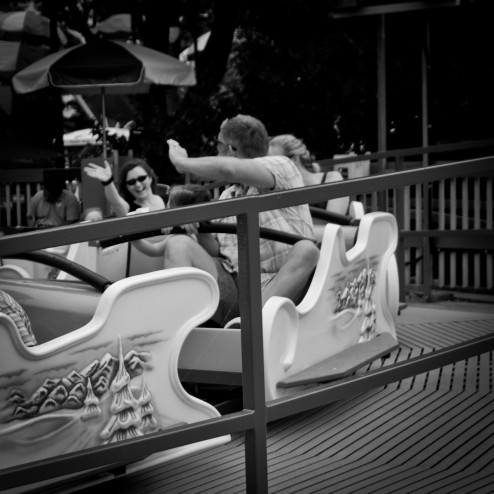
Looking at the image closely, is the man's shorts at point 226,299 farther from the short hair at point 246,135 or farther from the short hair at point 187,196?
the short hair at point 246,135

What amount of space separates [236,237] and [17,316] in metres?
1.58

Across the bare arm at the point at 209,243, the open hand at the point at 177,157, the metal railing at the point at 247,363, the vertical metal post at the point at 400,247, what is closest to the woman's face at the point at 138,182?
the open hand at the point at 177,157

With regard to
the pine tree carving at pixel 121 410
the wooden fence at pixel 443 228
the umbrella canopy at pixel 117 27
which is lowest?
the wooden fence at pixel 443 228

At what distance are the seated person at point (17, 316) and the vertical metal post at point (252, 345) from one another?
2.69ft

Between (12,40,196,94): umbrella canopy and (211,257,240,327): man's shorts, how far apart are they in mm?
5947

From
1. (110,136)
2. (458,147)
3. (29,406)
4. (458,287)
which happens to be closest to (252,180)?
(29,406)

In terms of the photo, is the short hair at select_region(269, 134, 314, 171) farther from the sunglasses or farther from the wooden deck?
the wooden deck

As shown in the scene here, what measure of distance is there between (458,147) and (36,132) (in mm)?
7745

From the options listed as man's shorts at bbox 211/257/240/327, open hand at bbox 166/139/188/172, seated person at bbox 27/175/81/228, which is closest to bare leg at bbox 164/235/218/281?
man's shorts at bbox 211/257/240/327

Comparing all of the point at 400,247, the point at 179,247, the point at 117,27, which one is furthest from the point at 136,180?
the point at 117,27

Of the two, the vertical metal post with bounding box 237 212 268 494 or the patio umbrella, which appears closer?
the vertical metal post with bounding box 237 212 268 494

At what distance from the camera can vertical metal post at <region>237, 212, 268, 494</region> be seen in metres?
2.56

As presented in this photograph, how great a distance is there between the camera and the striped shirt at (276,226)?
15.1 feet

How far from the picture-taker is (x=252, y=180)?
4.60 m
